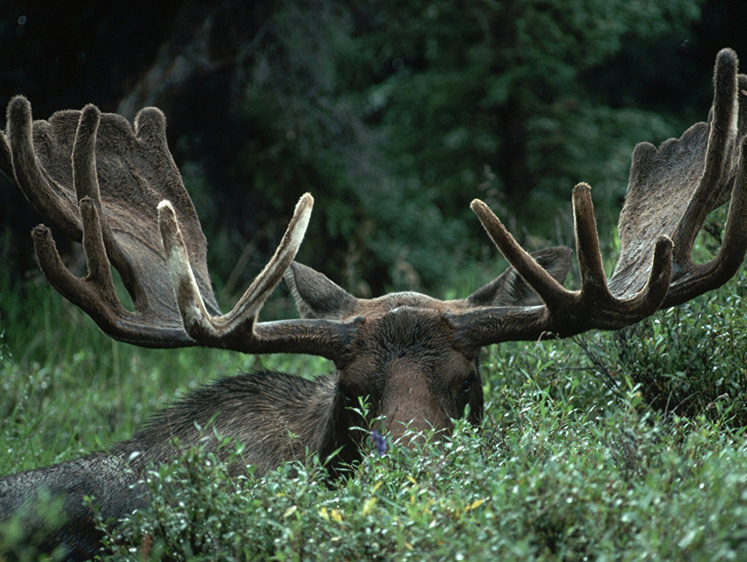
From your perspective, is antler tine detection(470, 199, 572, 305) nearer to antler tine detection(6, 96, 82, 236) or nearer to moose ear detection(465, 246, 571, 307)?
moose ear detection(465, 246, 571, 307)

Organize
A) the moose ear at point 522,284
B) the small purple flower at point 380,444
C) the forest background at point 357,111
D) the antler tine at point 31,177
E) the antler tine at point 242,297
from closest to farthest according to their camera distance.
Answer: the small purple flower at point 380,444 → the antler tine at point 242,297 → the antler tine at point 31,177 → the moose ear at point 522,284 → the forest background at point 357,111

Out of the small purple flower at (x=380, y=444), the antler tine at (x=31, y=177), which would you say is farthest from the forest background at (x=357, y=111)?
the small purple flower at (x=380, y=444)

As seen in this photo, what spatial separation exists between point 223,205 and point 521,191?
4.16m

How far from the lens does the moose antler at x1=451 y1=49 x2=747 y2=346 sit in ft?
11.5

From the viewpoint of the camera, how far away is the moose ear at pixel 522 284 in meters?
4.37

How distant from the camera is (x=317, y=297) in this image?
4.56 m

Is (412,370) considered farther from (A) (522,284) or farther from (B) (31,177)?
(B) (31,177)

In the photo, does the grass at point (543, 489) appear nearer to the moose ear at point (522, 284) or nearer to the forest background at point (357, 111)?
the moose ear at point (522, 284)

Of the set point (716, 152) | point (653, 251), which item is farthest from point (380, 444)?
point (716, 152)

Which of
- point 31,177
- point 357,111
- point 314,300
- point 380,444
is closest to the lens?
point 380,444

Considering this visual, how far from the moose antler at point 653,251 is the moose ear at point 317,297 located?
0.69 meters

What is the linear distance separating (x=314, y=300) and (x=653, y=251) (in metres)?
1.63

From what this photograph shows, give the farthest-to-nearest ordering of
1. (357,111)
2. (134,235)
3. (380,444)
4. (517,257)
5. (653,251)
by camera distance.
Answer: (357,111)
(134,235)
(653,251)
(517,257)
(380,444)

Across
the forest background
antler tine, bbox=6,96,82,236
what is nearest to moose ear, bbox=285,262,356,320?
antler tine, bbox=6,96,82,236
